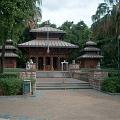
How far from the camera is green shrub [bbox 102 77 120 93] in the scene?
2553 cm

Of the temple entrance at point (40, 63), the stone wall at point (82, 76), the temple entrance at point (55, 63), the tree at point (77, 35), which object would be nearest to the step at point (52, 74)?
the stone wall at point (82, 76)

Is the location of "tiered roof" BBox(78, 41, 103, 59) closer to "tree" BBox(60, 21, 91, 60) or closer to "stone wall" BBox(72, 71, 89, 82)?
"tree" BBox(60, 21, 91, 60)

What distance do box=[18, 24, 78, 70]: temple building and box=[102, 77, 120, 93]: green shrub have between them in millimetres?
27339

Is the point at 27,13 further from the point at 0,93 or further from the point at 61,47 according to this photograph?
the point at 61,47

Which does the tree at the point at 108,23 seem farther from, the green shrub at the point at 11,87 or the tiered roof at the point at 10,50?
the tiered roof at the point at 10,50

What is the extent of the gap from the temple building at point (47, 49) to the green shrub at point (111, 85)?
27339 mm

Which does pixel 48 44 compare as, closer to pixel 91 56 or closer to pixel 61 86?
pixel 91 56

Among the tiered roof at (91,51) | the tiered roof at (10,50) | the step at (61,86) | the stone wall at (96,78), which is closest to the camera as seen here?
the stone wall at (96,78)

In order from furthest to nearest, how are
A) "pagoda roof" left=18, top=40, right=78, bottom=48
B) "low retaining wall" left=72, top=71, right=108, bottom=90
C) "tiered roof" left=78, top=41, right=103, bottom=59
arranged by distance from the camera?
"tiered roof" left=78, top=41, right=103, bottom=59 < "pagoda roof" left=18, top=40, right=78, bottom=48 < "low retaining wall" left=72, top=71, right=108, bottom=90

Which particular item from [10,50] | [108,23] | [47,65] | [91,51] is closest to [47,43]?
[47,65]

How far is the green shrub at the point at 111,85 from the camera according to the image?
2553 cm

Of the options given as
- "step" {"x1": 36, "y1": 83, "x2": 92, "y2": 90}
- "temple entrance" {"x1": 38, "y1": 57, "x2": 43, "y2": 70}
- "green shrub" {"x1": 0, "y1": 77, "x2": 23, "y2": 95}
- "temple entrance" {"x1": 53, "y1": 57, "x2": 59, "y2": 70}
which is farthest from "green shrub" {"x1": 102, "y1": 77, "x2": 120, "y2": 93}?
"temple entrance" {"x1": 38, "y1": 57, "x2": 43, "y2": 70}

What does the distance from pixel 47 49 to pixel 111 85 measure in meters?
29.2

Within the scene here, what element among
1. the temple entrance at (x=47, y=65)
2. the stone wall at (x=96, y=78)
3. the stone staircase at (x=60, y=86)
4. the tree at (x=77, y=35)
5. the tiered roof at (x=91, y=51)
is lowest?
the stone staircase at (x=60, y=86)
